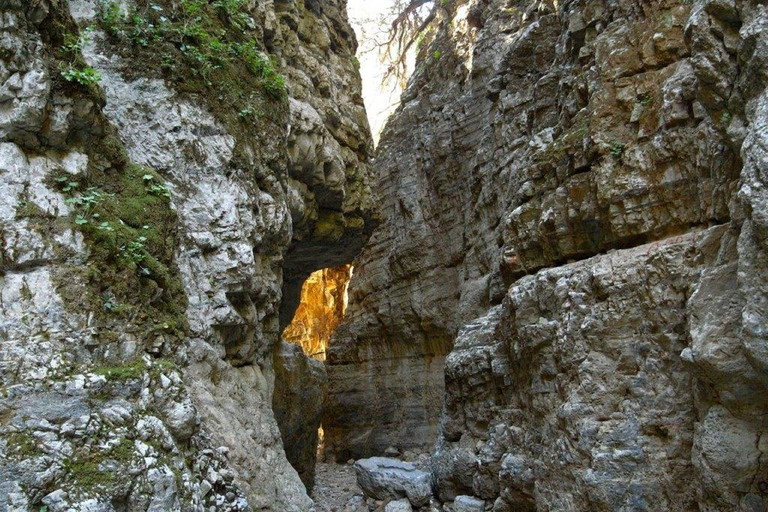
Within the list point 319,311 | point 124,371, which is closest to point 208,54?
point 124,371

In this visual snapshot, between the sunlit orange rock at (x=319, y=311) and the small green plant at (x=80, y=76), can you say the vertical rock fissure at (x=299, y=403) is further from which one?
the sunlit orange rock at (x=319, y=311)

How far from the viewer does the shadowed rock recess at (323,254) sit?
4430mm

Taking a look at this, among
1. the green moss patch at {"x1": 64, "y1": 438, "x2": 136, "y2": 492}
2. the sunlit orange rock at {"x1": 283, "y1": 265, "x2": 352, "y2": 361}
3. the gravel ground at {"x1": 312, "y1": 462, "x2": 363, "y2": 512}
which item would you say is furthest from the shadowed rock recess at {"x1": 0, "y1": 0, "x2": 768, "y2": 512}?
the sunlit orange rock at {"x1": 283, "y1": 265, "x2": 352, "y2": 361}

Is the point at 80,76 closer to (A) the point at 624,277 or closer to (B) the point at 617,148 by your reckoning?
(A) the point at 624,277

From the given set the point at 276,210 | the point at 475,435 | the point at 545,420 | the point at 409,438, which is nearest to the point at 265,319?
the point at 276,210

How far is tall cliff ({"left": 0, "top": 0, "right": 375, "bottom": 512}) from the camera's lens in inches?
163

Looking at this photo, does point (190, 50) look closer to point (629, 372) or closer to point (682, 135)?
point (682, 135)

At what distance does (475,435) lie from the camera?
31.0ft

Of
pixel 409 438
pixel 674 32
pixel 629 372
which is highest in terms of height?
pixel 674 32

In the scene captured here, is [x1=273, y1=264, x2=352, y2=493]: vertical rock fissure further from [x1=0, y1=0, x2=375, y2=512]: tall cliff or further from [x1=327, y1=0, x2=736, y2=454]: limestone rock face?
[x1=327, y1=0, x2=736, y2=454]: limestone rock face

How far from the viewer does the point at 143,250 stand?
5.48 metres

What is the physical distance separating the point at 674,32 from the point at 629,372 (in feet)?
14.4

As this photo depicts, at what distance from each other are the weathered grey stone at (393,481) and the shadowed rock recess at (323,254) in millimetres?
58

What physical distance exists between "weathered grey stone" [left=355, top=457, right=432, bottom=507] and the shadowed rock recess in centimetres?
6
